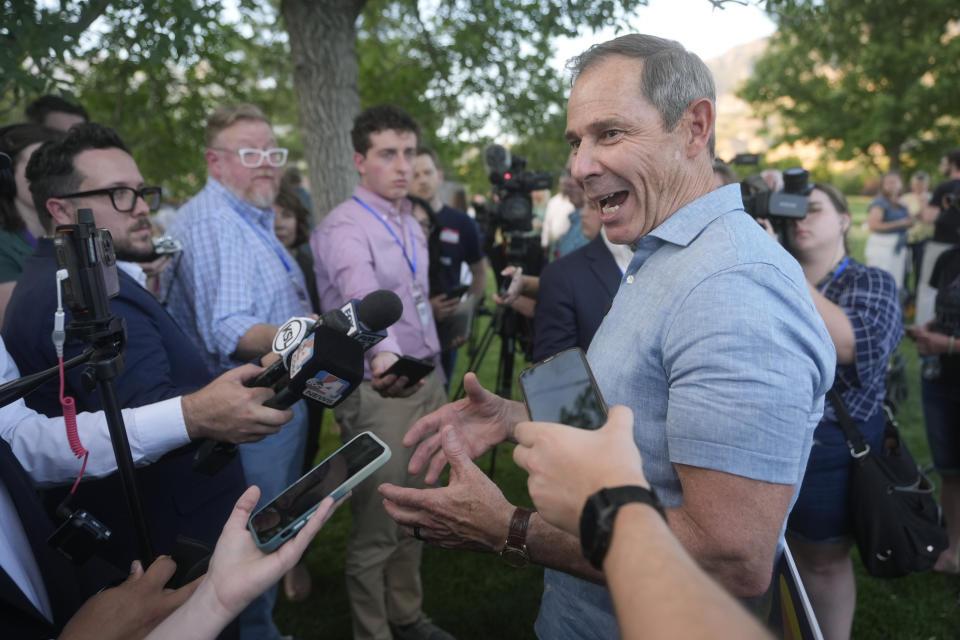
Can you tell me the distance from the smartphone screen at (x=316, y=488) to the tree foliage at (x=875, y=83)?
871 inches

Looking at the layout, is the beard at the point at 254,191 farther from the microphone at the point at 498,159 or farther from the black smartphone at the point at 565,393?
the black smartphone at the point at 565,393

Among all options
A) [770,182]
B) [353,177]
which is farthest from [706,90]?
[353,177]

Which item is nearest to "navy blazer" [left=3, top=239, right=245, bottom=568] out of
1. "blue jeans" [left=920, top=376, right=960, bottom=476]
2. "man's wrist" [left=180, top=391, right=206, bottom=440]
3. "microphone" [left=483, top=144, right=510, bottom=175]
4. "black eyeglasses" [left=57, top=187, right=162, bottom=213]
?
"man's wrist" [left=180, top=391, right=206, bottom=440]

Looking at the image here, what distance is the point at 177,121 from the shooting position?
7430mm

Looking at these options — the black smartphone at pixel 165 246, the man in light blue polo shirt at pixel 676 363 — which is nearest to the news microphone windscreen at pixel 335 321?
the man in light blue polo shirt at pixel 676 363

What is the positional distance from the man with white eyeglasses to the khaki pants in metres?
0.38

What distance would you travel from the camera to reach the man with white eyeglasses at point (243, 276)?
284 cm

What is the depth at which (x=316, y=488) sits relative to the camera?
1419mm

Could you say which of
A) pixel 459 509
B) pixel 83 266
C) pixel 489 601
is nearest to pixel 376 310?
pixel 459 509

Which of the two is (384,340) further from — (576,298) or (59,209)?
(59,209)

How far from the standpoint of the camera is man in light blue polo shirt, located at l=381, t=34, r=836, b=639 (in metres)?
1.14

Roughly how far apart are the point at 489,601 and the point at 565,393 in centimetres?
274

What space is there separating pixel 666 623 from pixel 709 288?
2.27 feet

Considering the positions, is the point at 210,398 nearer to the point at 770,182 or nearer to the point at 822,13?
the point at 770,182
